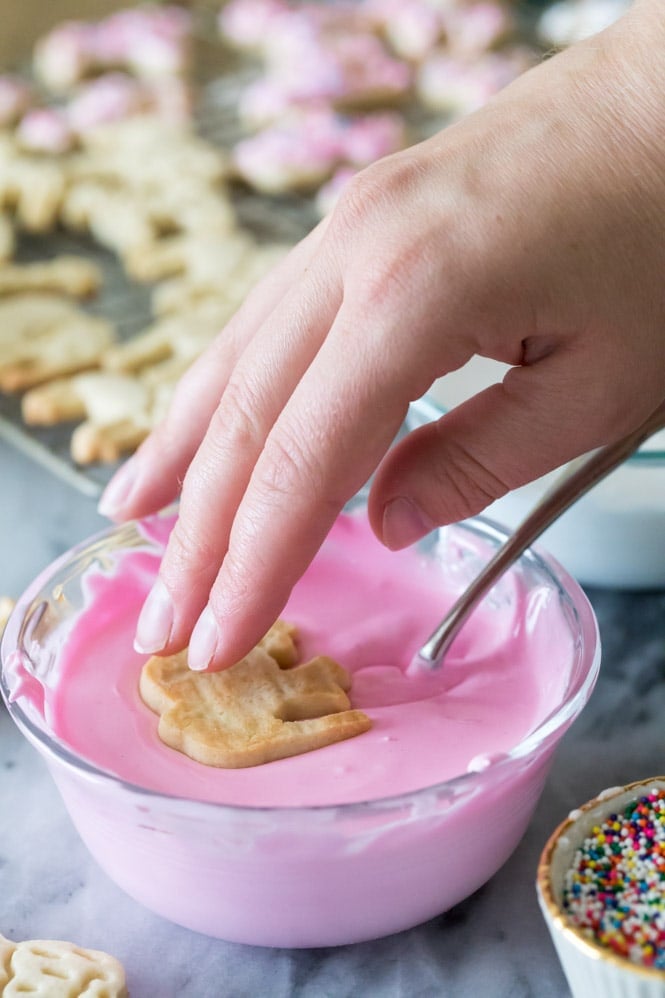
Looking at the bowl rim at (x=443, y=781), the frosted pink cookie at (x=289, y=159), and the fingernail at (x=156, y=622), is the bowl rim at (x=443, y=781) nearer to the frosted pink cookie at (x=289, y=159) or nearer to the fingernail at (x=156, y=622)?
the fingernail at (x=156, y=622)

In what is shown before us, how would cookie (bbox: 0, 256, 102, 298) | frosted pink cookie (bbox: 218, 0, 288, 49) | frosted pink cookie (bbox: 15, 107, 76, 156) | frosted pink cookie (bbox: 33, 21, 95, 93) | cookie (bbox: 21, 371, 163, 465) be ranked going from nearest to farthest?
cookie (bbox: 21, 371, 163, 465), cookie (bbox: 0, 256, 102, 298), frosted pink cookie (bbox: 15, 107, 76, 156), frosted pink cookie (bbox: 33, 21, 95, 93), frosted pink cookie (bbox: 218, 0, 288, 49)

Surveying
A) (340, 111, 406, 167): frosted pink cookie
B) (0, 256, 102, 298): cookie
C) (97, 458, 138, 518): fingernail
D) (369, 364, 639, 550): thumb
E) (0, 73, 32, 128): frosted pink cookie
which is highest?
(369, 364, 639, 550): thumb

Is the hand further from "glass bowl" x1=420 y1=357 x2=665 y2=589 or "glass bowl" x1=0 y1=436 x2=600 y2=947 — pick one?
"glass bowl" x1=420 y1=357 x2=665 y2=589

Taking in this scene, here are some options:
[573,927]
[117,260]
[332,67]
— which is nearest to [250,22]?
[332,67]

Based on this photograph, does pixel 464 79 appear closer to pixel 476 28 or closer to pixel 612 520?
pixel 476 28

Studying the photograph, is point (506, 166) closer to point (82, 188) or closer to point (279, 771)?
point (279, 771)

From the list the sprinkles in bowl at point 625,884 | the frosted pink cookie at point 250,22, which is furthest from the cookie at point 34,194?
the sprinkles in bowl at point 625,884

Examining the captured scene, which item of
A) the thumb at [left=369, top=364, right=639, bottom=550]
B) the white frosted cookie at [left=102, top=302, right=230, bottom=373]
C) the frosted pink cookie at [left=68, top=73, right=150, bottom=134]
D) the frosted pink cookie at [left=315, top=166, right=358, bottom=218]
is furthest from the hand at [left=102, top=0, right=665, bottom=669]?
the frosted pink cookie at [left=68, top=73, right=150, bottom=134]
